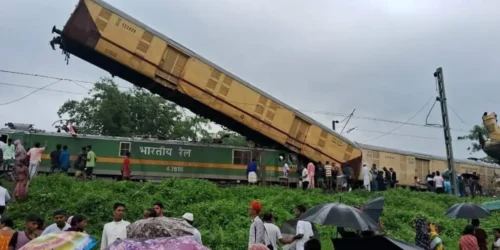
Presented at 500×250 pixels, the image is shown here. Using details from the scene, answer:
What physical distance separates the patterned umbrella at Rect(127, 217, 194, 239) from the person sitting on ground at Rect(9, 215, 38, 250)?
238 centimetres

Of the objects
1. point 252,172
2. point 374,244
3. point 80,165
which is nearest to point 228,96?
point 252,172

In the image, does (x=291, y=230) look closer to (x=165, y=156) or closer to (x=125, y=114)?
(x=165, y=156)

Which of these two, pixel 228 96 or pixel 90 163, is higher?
pixel 228 96

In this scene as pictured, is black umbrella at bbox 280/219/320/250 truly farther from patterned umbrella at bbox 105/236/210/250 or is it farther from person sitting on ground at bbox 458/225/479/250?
→ patterned umbrella at bbox 105/236/210/250

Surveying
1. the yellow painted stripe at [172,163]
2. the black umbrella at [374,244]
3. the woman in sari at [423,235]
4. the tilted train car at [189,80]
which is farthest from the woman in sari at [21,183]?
the black umbrella at [374,244]

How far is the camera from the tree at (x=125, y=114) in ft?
127

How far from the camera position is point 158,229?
12.5 ft

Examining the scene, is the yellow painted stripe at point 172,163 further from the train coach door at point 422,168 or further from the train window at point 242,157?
the train coach door at point 422,168

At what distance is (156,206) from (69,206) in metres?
7.67

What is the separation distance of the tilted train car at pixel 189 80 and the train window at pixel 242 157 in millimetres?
777

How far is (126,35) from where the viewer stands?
63.3ft

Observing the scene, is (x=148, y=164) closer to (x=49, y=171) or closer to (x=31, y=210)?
(x=49, y=171)

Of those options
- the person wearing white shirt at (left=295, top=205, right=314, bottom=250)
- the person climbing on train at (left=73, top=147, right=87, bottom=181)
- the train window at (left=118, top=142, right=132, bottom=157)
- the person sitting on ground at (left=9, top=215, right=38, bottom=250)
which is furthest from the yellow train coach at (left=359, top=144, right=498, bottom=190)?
the person sitting on ground at (left=9, top=215, right=38, bottom=250)

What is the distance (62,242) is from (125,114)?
118ft
